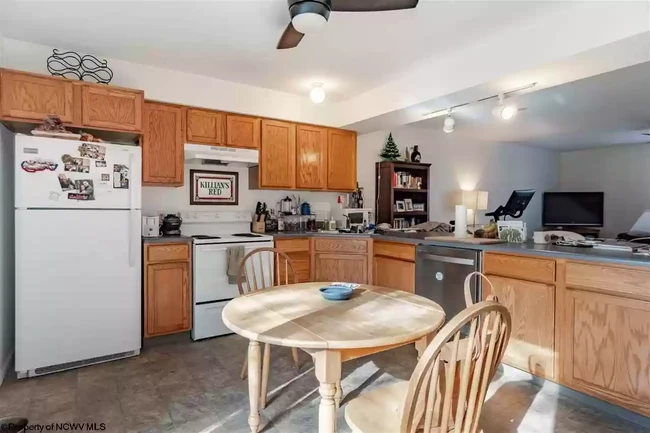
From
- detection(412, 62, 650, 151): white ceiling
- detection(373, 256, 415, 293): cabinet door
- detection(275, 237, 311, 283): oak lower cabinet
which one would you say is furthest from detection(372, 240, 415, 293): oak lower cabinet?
detection(412, 62, 650, 151): white ceiling

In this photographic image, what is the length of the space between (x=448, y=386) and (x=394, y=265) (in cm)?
266

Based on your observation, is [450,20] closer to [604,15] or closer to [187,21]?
[604,15]

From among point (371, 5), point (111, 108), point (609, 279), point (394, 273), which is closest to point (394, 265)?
point (394, 273)

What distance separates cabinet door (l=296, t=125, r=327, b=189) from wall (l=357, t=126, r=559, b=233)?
787 mm

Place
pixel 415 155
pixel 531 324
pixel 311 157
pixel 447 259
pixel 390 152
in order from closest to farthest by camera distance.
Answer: pixel 531 324 → pixel 447 259 → pixel 311 157 → pixel 390 152 → pixel 415 155

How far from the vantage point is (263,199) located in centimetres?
443

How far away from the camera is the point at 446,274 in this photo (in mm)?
3131

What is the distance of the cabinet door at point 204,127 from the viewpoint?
3664 millimetres

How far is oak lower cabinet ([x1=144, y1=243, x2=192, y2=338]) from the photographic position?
10.5 feet

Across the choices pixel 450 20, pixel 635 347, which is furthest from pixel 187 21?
pixel 635 347

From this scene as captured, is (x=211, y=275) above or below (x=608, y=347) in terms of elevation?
above

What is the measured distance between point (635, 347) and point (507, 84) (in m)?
1.91

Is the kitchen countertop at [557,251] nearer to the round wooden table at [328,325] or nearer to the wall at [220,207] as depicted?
the round wooden table at [328,325]

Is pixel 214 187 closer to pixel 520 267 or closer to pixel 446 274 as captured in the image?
pixel 446 274
